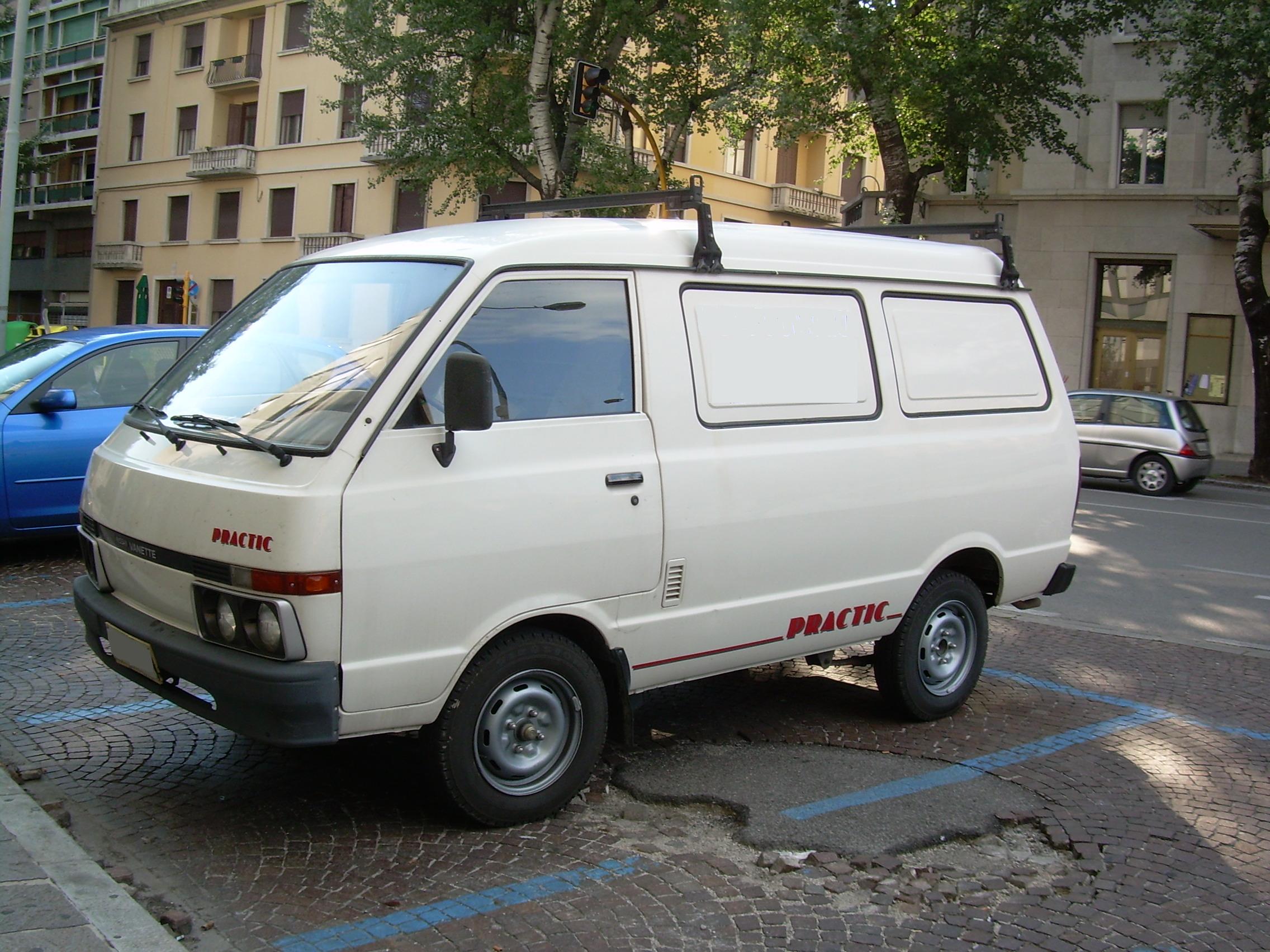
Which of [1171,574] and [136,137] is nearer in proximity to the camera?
[1171,574]

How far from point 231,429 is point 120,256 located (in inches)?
1947

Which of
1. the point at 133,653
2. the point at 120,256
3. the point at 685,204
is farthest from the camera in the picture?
the point at 120,256

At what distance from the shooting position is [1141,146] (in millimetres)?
28641

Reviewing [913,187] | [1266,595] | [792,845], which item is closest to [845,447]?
[792,845]

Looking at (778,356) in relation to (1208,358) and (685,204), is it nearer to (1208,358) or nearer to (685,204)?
(685,204)

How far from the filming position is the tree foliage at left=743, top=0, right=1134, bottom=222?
22.4m

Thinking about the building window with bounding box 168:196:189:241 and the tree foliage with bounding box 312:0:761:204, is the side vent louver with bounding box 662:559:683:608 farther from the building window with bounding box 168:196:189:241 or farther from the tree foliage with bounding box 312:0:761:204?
the building window with bounding box 168:196:189:241

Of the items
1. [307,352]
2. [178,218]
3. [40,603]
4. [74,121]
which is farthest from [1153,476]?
[74,121]

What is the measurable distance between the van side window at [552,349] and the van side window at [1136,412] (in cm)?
1662

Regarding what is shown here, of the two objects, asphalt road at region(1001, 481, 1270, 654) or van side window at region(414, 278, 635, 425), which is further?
asphalt road at region(1001, 481, 1270, 654)

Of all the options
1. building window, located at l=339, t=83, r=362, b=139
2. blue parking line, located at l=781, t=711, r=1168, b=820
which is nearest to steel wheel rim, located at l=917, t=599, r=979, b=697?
blue parking line, located at l=781, t=711, r=1168, b=820

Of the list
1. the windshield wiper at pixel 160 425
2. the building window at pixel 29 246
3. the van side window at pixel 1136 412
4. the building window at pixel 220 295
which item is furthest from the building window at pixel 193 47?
the windshield wiper at pixel 160 425

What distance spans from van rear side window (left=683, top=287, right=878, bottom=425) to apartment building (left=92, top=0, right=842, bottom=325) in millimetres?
33410

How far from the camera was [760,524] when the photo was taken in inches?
189
